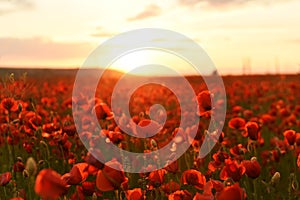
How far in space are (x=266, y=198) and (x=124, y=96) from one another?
5.11 m

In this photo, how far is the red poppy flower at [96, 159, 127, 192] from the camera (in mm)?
2154

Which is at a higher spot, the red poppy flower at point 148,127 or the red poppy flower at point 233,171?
the red poppy flower at point 148,127

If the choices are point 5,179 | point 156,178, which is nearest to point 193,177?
point 156,178

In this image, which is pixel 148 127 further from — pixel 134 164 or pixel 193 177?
pixel 193 177

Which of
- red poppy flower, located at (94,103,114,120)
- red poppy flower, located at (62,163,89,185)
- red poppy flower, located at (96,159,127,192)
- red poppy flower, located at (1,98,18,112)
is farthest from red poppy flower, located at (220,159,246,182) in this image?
red poppy flower, located at (1,98,18,112)

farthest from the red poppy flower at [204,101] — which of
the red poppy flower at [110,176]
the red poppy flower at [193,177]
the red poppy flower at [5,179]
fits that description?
the red poppy flower at [5,179]

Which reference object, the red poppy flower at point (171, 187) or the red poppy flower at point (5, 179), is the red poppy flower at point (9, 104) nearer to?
the red poppy flower at point (5, 179)

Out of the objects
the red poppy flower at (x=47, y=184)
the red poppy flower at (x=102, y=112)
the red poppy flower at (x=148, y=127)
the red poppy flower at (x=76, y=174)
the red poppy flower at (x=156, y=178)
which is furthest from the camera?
the red poppy flower at (x=102, y=112)

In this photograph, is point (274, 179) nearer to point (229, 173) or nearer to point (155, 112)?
point (229, 173)

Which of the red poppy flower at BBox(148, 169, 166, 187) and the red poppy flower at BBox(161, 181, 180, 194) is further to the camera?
the red poppy flower at BBox(161, 181, 180, 194)

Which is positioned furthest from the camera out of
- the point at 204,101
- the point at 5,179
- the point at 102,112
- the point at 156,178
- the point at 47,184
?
the point at 102,112

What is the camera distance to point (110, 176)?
218 cm

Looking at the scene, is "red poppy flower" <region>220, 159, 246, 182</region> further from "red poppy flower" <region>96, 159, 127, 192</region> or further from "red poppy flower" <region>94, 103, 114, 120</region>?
"red poppy flower" <region>94, 103, 114, 120</region>

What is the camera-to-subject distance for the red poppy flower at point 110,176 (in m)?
2.15
